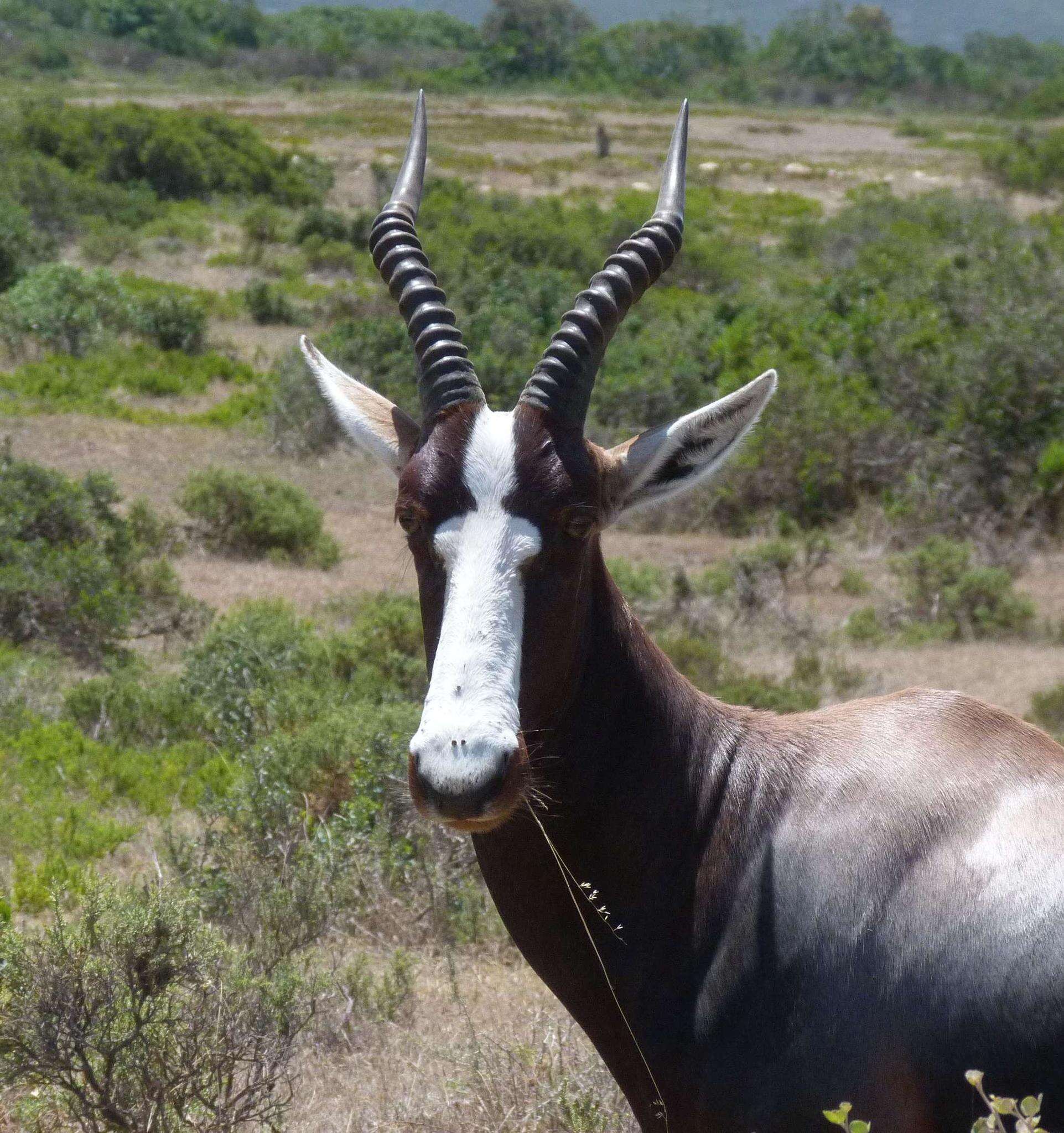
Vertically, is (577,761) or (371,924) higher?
(577,761)

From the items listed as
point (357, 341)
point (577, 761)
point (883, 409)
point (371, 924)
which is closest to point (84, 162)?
point (357, 341)

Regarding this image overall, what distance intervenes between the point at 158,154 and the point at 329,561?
27.9 metres

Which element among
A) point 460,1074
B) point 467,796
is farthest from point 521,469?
point 460,1074

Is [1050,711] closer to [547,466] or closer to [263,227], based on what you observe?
[547,466]

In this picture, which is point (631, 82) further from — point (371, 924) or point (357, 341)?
point (371, 924)

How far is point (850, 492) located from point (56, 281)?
12050mm

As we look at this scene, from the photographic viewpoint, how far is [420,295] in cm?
422

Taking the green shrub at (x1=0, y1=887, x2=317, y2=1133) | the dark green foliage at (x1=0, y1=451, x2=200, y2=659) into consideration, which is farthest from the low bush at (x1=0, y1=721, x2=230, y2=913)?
the dark green foliage at (x1=0, y1=451, x2=200, y2=659)

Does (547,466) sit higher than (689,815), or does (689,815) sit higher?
(547,466)

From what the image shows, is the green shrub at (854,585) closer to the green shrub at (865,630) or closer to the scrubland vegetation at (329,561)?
the scrubland vegetation at (329,561)

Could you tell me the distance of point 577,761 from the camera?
150 inches

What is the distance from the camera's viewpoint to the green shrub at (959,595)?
12.8 meters

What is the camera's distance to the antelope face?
320 centimetres

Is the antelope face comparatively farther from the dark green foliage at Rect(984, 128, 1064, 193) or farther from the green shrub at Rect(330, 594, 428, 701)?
the dark green foliage at Rect(984, 128, 1064, 193)
